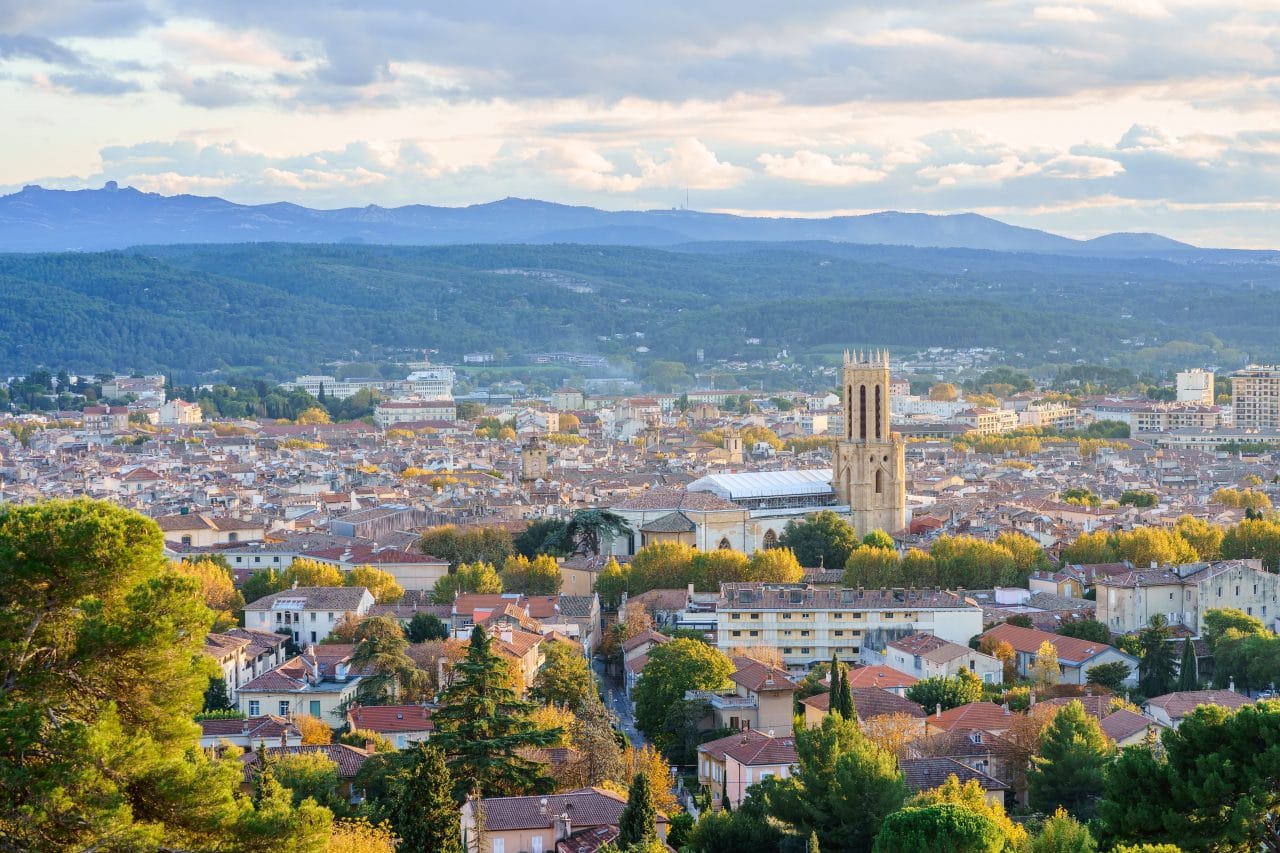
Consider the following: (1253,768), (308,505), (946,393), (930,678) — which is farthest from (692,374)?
(1253,768)

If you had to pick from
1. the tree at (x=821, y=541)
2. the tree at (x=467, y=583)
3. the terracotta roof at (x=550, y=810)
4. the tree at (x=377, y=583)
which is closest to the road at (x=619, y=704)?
the tree at (x=467, y=583)

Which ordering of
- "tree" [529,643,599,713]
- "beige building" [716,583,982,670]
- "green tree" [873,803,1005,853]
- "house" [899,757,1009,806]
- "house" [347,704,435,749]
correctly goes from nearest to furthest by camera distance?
"green tree" [873,803,1005,853] < "house" [899,757,1009,806] < "house" [347,704,435,749] < "tree" [529,643,599,713] < "beige building" [716,583,982,670]

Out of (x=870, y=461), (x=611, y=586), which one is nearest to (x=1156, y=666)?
(x=611, y=586)

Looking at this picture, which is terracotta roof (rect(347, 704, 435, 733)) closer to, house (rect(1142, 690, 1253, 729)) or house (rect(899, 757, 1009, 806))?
house (rect(899, 757, 1009, 806))

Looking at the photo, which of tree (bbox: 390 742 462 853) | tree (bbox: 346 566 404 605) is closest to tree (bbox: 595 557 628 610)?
tree (bbox: 346 566 404 605)

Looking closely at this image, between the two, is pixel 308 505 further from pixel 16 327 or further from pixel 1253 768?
pixel 16 327

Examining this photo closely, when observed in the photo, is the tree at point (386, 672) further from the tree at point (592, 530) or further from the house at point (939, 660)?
the tree at point (592, 530)

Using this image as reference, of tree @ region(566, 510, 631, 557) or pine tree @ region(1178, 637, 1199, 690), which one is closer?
pine tree @ region(1178, 637, 1199, 690)

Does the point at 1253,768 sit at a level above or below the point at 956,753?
above
